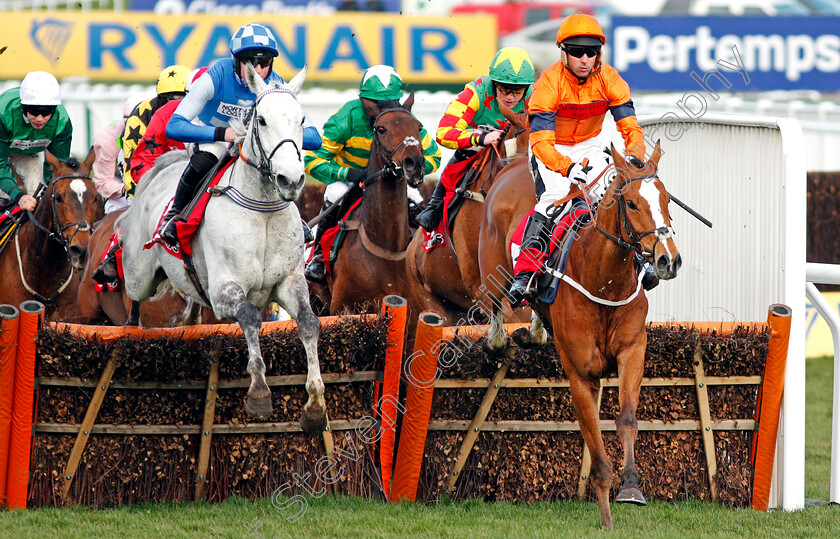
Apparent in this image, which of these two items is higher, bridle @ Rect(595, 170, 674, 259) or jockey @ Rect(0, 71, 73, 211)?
jockey @ Rect(0, 71, 73, 211)

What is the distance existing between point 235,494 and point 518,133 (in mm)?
2977

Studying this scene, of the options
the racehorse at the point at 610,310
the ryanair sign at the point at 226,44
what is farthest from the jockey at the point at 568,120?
the ryanair sign at the point at 226,44

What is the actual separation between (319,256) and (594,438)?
3.58m

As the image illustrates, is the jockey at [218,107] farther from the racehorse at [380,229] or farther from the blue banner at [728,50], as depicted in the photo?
the blue banner at [728,50]

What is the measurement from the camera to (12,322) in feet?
18.6

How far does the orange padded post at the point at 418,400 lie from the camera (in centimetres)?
606

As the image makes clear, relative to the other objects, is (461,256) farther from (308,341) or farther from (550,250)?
(308,341)

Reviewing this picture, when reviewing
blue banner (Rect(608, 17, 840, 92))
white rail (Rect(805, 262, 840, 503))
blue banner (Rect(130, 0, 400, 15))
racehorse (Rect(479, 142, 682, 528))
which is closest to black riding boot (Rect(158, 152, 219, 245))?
racehorse (Rect(479, 142, 682, 528))

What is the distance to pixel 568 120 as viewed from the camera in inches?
242

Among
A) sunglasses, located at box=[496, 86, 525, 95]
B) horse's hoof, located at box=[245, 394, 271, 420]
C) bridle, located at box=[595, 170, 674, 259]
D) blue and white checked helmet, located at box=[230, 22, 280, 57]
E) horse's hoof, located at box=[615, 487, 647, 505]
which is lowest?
horse's hoof, located at box=[615, 487, 647, 505]

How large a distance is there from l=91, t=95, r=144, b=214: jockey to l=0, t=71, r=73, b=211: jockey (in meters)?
0.72

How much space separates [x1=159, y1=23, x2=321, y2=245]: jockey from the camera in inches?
235

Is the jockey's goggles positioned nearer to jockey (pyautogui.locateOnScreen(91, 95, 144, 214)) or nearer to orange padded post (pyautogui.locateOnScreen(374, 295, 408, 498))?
orange padded post (pyautogui.locateOnScreen(374, 295, 408, 498))

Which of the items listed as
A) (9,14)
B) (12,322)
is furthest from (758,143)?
(9,14)
